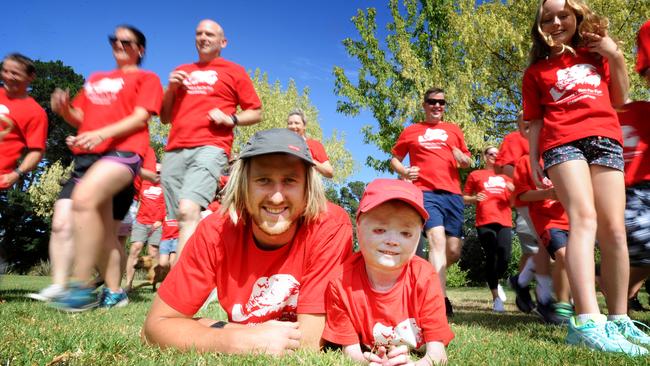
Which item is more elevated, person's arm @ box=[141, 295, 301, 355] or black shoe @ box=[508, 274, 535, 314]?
person's arm @ box=[141, 295, 301, 355]

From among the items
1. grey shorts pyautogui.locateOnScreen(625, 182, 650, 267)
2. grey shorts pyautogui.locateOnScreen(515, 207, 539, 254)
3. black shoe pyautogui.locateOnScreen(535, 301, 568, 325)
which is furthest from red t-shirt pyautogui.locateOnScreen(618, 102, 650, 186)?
grey shorts pyautogui.locateOnScreen(515, 207, 539, 254)

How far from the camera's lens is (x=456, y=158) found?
5621 mm

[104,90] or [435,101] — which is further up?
[435,101]

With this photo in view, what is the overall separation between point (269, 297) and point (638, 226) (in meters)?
2.76

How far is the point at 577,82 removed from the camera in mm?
3113

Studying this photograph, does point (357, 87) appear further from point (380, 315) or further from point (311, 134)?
point (380, 315)

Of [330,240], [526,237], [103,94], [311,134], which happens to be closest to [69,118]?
[103,94]

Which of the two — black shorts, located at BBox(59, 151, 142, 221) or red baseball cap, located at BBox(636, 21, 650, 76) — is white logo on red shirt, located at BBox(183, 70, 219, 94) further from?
red baseball cap, located at BBox(636, 21, 650, 76)

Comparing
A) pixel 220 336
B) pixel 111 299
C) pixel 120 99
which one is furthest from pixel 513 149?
pixel 111 299

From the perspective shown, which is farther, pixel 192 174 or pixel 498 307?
pixel 498 307

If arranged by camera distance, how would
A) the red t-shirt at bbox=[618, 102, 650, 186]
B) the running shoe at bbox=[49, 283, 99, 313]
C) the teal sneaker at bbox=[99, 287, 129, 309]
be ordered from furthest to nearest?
1. the teal sneaker at bbox=[99, 287, 129, 309]
2. the red t-shirt at bbox=[618, 102, 650, 186]
3. the running shoe at bbox=[49, 283, 99, 313]

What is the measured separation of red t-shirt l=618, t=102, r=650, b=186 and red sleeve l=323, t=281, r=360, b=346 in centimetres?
274

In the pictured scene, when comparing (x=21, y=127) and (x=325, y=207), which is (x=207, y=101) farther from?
(x=325, y=207)

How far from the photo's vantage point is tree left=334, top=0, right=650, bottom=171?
44.1ft
